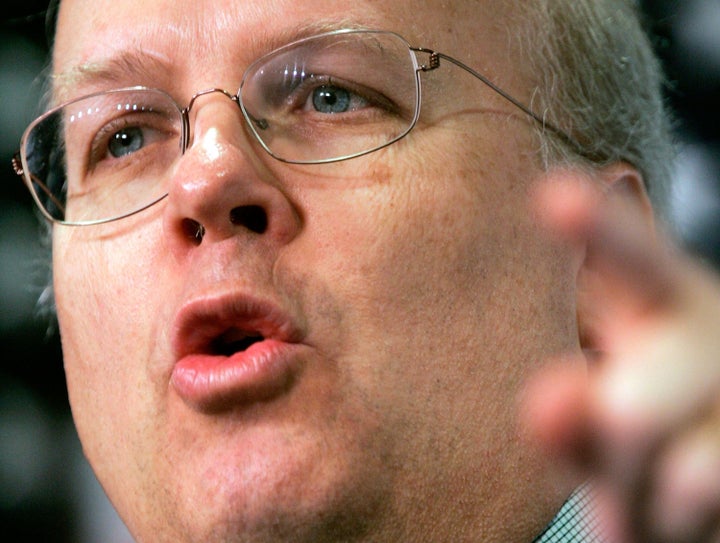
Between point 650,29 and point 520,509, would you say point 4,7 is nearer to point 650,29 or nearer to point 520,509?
point 650,29

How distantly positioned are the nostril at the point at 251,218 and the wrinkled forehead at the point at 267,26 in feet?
0.79

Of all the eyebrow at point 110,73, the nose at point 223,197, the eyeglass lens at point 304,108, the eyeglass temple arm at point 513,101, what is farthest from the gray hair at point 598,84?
the eyebrow at point 110,73

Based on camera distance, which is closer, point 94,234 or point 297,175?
point 297,175

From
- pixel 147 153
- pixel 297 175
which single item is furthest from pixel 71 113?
pixel 297 175

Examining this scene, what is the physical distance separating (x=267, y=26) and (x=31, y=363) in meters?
1.58

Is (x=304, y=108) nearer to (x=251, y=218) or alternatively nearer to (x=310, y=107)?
(x=310, y=107)

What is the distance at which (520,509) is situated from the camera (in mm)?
1224

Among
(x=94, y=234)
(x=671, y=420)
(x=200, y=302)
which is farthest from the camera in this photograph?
(x=94, y=234)

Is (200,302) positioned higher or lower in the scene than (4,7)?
higher

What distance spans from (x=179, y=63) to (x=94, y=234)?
1.03ft

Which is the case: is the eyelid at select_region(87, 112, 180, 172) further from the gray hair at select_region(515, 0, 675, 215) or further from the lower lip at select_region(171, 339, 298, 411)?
the gray hair at select_region(515, 0, 675, 215)

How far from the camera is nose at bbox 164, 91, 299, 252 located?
117 centimetres

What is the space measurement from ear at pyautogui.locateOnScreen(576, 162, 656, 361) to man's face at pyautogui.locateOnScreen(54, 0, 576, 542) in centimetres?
5

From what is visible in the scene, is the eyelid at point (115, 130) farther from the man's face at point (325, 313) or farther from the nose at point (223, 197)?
the nose at point (223, 197)
